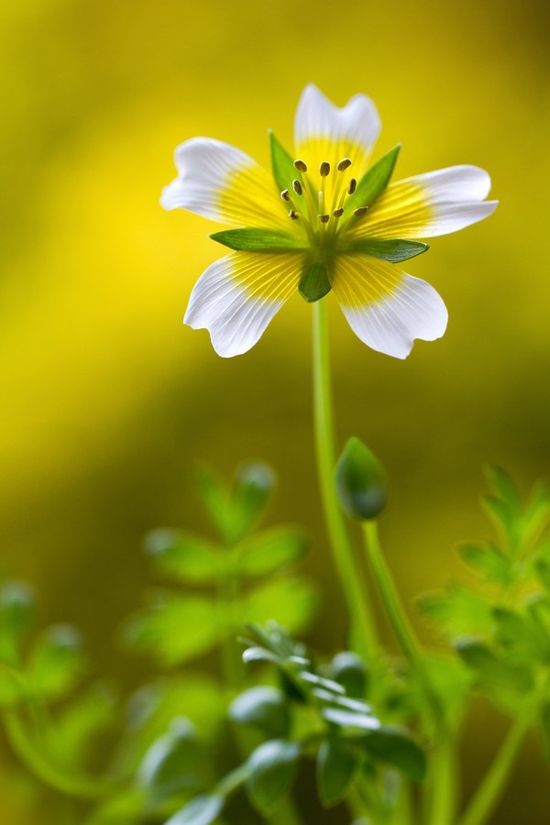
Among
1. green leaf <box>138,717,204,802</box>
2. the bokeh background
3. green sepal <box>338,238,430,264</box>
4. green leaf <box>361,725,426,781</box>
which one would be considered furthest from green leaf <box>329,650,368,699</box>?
the bokeh background

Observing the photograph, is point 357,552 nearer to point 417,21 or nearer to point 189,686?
point 189,686

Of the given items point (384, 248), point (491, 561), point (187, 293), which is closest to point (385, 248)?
point (384, 248)

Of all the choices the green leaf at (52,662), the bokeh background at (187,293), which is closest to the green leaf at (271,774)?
the green leaf at (52,662)

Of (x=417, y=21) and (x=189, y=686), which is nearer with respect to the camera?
(x=189, y=686)

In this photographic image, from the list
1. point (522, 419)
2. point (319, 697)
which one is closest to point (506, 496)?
point (319, 697)

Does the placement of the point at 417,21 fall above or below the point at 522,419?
above

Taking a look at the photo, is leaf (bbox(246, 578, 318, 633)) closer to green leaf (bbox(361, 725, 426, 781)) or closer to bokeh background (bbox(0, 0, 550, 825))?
green leaf (bbox(361, 725, 426, 781))

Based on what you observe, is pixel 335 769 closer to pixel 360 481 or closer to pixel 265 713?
pixel 265 713
